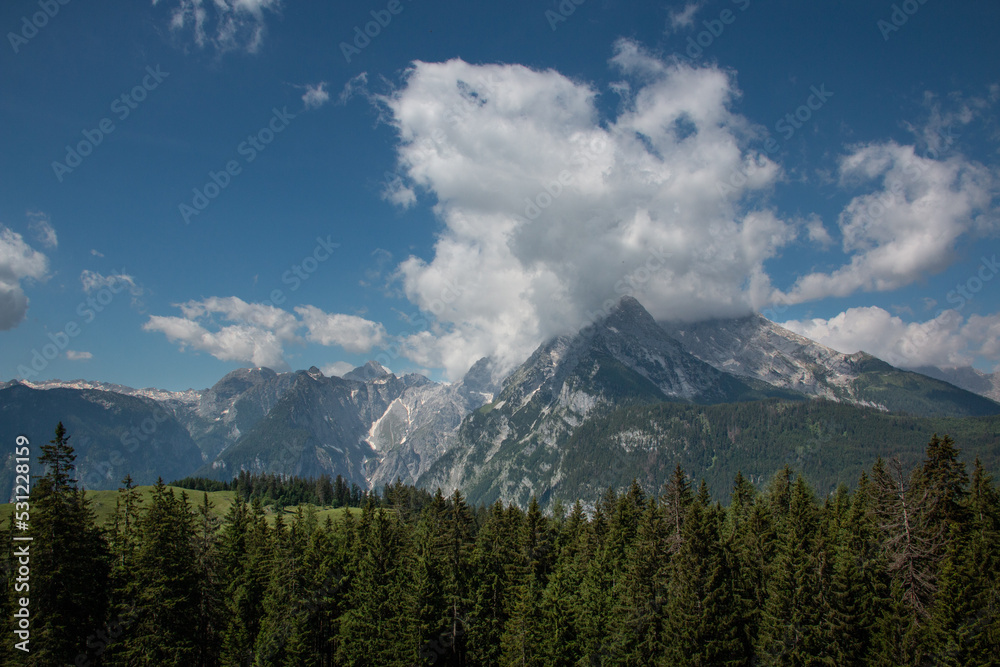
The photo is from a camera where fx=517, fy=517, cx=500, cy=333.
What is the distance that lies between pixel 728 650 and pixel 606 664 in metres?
10.6

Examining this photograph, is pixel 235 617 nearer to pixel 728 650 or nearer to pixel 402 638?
pixel 402 638

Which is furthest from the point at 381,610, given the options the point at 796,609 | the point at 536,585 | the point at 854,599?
the point at 854,599

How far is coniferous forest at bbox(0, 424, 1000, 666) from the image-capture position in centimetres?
3728

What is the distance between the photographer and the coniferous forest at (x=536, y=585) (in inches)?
1468

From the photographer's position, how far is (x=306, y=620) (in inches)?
2047

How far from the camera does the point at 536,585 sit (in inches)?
2149

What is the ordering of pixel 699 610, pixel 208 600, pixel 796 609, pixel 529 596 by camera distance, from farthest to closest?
Answer: pixel 529 596 → pixel 208 600 → pixel 699 610 → pixel 796 609

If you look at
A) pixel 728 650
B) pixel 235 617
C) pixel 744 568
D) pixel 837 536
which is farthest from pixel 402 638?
pixel 837 536

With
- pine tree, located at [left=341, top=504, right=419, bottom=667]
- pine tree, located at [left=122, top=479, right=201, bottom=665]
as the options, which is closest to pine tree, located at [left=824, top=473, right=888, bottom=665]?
pine tree, located at [left=341, top=504, right=419, bottom=667]

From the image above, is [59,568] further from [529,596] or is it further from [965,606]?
[965,606]

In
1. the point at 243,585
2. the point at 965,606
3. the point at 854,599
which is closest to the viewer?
A: the point at 965,606

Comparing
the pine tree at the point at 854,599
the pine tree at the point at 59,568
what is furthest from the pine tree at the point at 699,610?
the pine tree at the point at 59,568

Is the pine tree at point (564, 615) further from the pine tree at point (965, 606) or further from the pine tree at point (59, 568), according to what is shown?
the pine tree at point (59, 568)

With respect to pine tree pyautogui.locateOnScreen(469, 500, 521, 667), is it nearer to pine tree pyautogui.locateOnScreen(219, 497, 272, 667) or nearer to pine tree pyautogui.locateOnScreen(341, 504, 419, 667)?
pine tree pyautogui.locateOnScreen(341, 504, 419, 667)
